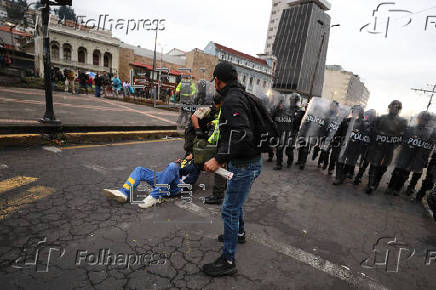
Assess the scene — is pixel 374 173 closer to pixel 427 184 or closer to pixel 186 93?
pixel 427 184

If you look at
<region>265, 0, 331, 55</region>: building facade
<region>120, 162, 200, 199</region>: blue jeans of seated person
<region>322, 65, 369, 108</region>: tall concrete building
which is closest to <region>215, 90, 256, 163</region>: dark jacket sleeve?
<region>120, 162, 200, 199</region>: blue jeans of seated person

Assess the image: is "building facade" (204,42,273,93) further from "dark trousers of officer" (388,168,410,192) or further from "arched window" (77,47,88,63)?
"dark trousers of officer" (388,168,410,192)

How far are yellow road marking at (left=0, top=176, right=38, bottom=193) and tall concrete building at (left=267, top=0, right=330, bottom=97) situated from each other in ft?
292

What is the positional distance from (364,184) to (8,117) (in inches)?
377

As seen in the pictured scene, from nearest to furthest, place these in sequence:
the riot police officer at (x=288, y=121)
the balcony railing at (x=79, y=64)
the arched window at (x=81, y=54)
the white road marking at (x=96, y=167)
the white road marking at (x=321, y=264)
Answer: the white road marking at (x=321, y=264) < the white road marking at (x=96, y=167) < the riot police officer at (x=288, y=121) < the balcony railing at (x=79, y=64) < the arched window at (x=81, y=54)

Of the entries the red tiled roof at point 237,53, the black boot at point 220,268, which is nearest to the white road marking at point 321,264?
the black boot at point 220,268

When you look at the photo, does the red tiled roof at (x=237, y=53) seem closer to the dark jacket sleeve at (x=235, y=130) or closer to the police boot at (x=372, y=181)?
the police boot at (x=372, y=181)

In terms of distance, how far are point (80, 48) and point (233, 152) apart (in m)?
43.9

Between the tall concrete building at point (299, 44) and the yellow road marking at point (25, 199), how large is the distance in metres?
89.2

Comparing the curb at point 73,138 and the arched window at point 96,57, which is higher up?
the arched window at point 96,57

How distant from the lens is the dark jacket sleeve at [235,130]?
6.38ft

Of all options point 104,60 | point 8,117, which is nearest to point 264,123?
point 8,117

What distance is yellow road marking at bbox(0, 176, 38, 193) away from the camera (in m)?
3.08

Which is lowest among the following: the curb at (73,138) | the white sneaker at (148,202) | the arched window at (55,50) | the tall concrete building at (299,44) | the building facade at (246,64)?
the white sneaker at (148,202)
